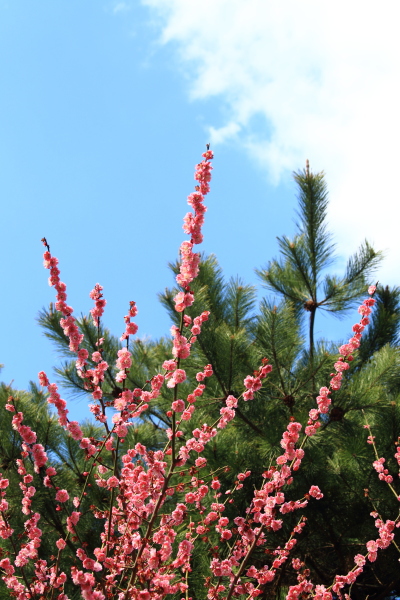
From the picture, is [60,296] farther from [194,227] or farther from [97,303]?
[194,227]

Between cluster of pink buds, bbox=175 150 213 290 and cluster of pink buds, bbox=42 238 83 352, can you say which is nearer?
→ cluster of pink buds, bbox=175 150 213 290

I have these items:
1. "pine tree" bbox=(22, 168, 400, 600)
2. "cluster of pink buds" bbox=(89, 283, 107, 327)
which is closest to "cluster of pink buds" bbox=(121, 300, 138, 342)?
"cluster of pink buds" bbox=(89, 283, 107, 327)

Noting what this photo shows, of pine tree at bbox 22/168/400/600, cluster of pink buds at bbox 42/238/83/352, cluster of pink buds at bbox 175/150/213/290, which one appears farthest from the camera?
pine tree at bbox 22/168/400/600

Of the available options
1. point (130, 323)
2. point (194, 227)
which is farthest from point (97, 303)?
point (194, 227)

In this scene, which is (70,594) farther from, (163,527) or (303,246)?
(303,246)

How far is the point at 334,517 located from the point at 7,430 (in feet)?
7.17

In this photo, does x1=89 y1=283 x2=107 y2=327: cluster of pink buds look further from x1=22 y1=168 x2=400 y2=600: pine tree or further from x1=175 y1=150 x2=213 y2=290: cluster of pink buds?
x1=22 y1=168 x2=400 y2=600: pine tree

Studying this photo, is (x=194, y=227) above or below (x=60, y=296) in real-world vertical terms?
below

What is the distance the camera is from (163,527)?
2109 millimetres

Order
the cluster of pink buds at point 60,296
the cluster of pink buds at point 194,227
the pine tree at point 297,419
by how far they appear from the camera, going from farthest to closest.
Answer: the pine tree at point 297,419 < the cluster of pink buds at point 60,296 < the cluster of pink buds at point 194,227

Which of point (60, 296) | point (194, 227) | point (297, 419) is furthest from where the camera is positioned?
point (297, 419)

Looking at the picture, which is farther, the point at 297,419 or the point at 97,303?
the point at 297,419

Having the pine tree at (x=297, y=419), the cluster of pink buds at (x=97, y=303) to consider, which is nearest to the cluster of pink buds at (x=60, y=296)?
the cluster of pink buds at (x=97, y=303)

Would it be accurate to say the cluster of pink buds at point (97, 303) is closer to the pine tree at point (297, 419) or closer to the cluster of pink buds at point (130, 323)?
the cluster of pink buds at point (130, 323)
